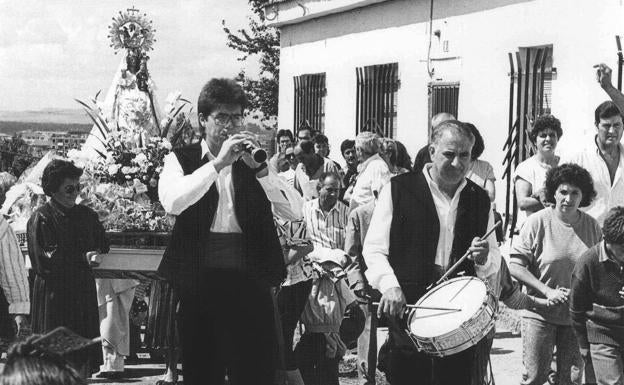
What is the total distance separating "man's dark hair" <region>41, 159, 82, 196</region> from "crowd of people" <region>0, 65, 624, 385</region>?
1cm

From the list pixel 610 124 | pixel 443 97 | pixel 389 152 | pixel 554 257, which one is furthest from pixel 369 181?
pixel 443 97

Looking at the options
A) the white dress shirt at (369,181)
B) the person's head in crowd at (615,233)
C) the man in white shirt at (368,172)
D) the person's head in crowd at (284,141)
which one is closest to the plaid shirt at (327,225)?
the man in white shirt at (368,172)

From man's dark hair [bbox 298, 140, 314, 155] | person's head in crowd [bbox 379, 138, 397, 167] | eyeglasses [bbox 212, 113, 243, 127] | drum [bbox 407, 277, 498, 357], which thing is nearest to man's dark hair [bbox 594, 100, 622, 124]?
drum [bbox 407, 277, 498, 357]

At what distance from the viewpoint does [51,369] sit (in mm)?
3088

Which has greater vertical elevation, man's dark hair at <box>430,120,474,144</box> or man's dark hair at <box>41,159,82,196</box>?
man's dark hair at <box>430,120,474,144</box>

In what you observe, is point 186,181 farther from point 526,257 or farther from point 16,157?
point 16,157

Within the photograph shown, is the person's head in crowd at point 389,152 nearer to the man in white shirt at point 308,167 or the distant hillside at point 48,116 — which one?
the man in white shirt at point 308,167

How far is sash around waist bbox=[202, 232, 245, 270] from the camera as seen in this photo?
6387 mm

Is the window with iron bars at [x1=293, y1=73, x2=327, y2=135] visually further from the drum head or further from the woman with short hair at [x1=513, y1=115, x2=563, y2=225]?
the drum head

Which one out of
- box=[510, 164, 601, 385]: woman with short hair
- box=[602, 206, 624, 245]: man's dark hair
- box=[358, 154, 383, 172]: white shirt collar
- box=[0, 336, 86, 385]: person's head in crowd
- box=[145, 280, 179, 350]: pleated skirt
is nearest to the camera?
box=[0, 336, 86, 385]: person's head in crowd

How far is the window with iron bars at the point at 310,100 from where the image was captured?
2100 cm

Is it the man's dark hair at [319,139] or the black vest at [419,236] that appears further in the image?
the man's dark hair at [319,139]

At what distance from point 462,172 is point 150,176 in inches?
169

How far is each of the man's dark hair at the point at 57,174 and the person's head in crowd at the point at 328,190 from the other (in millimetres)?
1868
